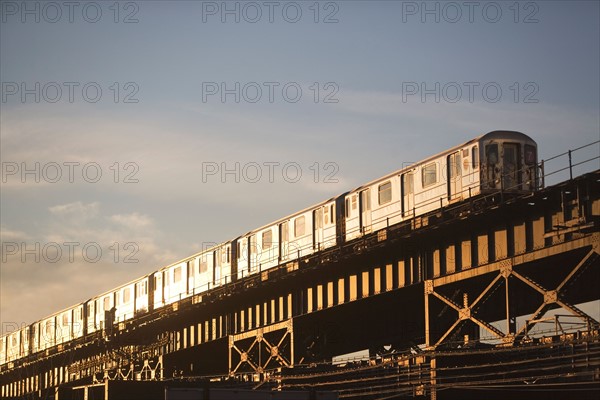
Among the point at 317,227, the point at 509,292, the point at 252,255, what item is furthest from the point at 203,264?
the point at 509,292

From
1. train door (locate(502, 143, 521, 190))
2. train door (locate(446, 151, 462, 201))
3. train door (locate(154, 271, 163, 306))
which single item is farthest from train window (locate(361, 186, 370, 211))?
train door (locate(154, 271, 163, 306))

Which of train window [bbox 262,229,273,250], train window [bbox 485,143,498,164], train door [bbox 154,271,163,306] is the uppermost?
train window [bbox 485,143,498,164]

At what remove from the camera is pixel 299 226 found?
62.9 m

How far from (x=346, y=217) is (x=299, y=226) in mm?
4968

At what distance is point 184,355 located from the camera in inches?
3194

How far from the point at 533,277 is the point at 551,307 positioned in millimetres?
2349

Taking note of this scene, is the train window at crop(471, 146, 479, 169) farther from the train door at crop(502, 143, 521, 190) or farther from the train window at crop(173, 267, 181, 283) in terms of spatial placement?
the train window at crop(173, 267, 181, 283)

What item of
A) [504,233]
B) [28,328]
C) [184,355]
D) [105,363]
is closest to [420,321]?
[504,233]

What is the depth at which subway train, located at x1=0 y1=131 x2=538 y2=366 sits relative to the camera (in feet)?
164

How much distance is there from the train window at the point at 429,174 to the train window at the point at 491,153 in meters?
3.11

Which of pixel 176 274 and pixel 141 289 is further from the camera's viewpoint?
pixel 141 289

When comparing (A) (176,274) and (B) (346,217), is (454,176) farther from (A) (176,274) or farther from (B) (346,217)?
(A) (176,274)

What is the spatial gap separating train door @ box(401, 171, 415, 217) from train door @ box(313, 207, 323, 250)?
767 centimetres

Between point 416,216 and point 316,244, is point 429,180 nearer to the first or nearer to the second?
point 416,216
